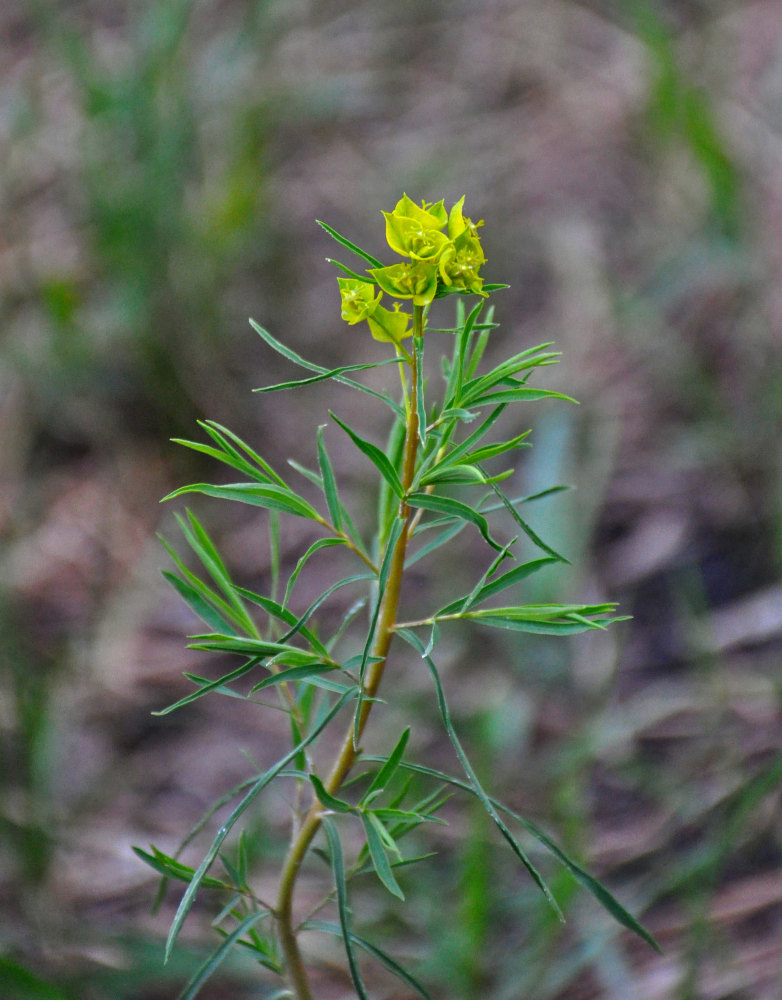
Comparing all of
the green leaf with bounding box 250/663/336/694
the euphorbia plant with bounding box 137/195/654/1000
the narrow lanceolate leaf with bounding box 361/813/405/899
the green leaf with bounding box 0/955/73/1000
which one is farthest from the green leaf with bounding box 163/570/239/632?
the green leaf with bounding box 0/955/73/1000

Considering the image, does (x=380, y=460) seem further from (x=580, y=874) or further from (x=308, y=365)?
(x=580, y=874)

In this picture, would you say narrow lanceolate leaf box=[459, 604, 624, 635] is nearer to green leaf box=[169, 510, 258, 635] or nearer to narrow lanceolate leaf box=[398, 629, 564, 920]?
narrow lanceolate leaf box=[398, 629, 564, 920]

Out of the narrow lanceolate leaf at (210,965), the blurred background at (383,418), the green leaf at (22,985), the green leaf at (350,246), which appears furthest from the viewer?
the blurred background at (383,418)

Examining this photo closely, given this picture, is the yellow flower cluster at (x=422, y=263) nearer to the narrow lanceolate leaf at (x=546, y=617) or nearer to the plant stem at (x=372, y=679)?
the plant stem at (x=372, y=679)

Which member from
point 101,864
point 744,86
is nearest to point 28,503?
point 101,864

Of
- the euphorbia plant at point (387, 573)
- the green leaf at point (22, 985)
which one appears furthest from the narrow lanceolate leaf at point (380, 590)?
the green leaf at point (22, 985)

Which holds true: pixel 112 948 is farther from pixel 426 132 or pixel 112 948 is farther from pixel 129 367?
pixel 426 132
